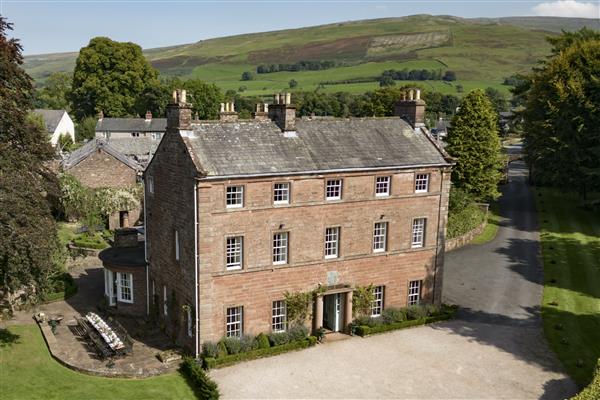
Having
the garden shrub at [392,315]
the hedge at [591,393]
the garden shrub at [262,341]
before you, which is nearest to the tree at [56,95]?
the garden shrub at [262,341]

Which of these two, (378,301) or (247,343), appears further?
(378,301)

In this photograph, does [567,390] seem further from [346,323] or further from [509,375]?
[346,323]

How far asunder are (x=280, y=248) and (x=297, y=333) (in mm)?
4718

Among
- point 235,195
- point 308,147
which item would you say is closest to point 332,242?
point 308,147

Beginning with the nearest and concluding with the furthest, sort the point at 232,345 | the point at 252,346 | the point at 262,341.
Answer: the point at 232,345 < the point at 252,346 < the point at 262,341

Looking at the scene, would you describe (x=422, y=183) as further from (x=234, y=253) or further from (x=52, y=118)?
(x=52, y=118)

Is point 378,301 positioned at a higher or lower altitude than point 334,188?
lower

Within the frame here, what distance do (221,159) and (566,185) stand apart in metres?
45.6

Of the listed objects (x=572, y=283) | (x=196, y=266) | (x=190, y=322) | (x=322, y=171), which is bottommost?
(x=572, y=283)

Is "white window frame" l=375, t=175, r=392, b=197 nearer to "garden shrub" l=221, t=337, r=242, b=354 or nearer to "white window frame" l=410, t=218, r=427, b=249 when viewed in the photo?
"white window frame" l=410, t=218, r=427, b=249

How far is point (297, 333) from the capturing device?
99.6ft

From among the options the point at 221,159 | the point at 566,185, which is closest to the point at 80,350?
the point at 221,159

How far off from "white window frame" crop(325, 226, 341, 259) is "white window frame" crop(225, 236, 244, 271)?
5.10m

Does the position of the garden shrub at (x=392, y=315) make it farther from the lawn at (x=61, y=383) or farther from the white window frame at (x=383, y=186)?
the lawn at (x=61, y=383)
